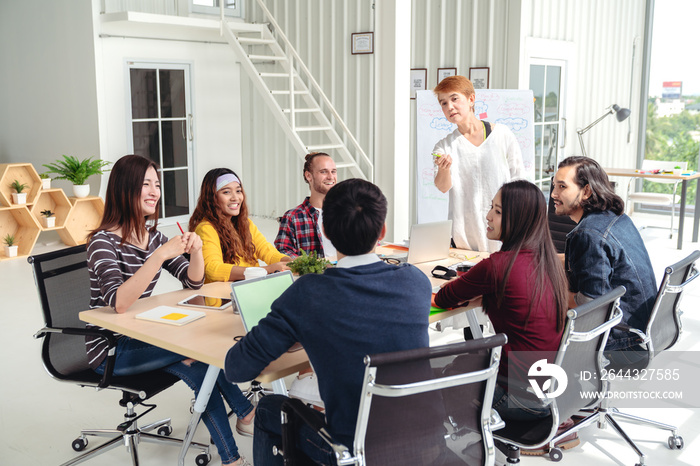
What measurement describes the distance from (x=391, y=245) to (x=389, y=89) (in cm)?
205

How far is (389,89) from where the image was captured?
17.9ft

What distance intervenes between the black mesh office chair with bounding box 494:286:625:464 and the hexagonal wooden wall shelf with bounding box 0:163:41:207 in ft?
20.1

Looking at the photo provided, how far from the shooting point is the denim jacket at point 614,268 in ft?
8.89

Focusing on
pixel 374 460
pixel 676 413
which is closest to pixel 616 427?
pixel 676 413

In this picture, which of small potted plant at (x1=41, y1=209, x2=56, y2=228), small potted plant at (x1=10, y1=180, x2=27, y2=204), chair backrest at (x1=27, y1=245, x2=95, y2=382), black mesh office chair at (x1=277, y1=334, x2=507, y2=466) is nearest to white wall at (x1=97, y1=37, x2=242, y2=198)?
small potted plant at (x1=41, y1=209, x2=56, y2=228)

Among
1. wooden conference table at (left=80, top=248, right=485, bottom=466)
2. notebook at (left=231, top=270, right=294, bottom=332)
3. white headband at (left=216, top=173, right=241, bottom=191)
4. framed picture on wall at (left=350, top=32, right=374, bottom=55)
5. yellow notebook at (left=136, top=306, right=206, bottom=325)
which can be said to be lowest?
wooden conference table at (left=80, top=248, right=485, bottom=466)

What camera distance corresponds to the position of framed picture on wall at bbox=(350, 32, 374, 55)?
770 cm

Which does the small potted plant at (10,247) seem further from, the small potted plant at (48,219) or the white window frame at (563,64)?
the white window frame at (563,64)

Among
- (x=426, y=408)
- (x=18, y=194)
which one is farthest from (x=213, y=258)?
(x=18, y=194)

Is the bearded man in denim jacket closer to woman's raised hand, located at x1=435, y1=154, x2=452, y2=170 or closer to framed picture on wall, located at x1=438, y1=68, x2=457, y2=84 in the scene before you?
woman's raised hand, located at x1=435, y1=154, x2=452, y2=170

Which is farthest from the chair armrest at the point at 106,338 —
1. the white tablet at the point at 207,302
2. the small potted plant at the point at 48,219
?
the small potted plant at the point at 48,219

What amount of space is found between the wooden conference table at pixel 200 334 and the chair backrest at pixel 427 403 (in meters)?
0.45

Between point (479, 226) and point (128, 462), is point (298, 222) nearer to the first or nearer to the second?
point (479, 226)

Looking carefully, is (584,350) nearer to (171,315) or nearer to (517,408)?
(517,408)
